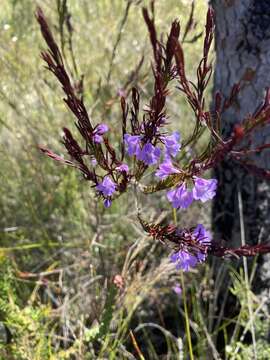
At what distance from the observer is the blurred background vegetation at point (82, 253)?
1.64 metres

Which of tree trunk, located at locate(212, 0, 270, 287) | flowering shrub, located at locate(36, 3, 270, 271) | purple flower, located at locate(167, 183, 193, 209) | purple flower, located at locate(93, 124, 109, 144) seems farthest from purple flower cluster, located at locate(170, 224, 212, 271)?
tree trunk, located at locate(212, 0, 270, 287)

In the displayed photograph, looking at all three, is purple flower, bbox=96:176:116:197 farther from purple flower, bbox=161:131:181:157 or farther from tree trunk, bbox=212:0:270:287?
tree trunk, bbox=212:0:270:287

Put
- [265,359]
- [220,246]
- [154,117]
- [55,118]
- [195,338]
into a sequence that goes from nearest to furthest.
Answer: [154,117], [220,246], [265,359], [195,338], [55,118]

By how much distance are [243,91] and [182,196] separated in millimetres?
749

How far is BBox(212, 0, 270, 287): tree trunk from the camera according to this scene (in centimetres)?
150

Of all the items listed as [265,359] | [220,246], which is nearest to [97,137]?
[220,246]

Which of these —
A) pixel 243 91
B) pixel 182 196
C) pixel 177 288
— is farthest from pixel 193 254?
pixel 177 288

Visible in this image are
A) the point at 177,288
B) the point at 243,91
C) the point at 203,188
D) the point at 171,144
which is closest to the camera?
the point at 203,188

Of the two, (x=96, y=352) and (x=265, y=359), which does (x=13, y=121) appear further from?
(x=265, y=359)

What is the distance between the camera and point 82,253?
196 centimetres

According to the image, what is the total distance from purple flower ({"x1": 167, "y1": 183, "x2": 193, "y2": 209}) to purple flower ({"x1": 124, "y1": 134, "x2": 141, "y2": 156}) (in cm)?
11

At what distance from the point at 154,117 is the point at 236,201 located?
3.16ft

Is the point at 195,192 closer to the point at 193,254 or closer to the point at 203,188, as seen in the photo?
the point at 203,188

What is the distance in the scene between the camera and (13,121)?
2621 millimetres
